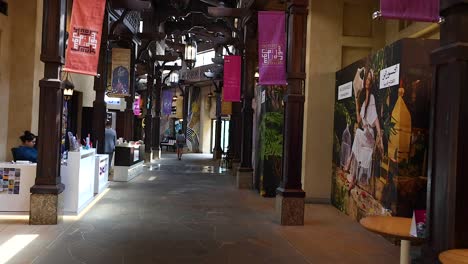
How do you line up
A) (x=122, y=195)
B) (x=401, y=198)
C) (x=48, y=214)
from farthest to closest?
1. (x=122, y=195)
2. (x=48, y=214)
3. (x=401, y=198)

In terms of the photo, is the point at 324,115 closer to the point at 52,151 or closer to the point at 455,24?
the point at 52,151

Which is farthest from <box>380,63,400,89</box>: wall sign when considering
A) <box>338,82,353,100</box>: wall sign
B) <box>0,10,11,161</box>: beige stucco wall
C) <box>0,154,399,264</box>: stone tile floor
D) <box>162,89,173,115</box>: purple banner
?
<box>162,89,173,115</box>: purple banner

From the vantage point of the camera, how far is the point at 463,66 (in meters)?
3.12

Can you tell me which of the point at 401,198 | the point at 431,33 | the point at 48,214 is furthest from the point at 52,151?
the point at 431,33

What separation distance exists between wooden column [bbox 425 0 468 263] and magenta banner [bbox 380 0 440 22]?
864mm

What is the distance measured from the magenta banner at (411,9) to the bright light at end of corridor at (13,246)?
494 centimetres

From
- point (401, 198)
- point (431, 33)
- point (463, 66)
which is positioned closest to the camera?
point (463, 66)

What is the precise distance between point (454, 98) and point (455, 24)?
0.54 metres

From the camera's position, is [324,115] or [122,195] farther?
[122,195]

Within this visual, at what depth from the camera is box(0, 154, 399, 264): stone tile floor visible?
556 cm

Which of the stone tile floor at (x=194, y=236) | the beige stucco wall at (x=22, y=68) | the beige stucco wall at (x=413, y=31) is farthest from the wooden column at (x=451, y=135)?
the beige stucco wall at (x=22, y=68)

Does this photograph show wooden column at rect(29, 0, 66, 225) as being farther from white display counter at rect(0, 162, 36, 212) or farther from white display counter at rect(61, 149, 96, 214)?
white display counter at rect(61, 149, 96, 214)

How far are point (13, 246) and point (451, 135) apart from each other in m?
5.27

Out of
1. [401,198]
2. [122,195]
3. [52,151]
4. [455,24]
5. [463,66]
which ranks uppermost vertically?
[455,24]
